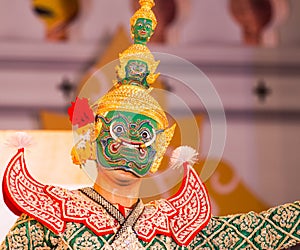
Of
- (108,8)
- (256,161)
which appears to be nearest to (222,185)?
(256,161)

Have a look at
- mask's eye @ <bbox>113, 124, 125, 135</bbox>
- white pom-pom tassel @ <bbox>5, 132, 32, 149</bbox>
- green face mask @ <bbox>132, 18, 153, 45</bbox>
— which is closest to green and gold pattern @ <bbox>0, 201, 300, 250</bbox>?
mask's eye @ <bbox>113, 124, 125, 135</bbox>

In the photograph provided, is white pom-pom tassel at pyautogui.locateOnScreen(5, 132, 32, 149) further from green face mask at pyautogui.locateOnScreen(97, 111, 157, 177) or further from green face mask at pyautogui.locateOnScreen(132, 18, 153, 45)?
green face mask at pyautogui.locateOnScreen(132, 18, 153, 45)

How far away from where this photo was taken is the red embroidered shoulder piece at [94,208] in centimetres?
267

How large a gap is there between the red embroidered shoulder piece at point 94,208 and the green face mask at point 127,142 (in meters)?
0.13

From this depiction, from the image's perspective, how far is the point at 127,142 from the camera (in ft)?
8.98

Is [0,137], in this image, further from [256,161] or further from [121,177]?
[256,161]

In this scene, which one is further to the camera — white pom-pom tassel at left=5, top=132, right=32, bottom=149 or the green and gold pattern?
the green and gold pattern

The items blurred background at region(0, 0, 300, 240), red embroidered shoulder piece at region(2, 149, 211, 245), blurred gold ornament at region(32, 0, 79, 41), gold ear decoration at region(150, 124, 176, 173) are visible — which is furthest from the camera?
blurred gold ornament at region(32, 0, 79, 41)

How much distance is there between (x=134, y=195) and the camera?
9.20 feet

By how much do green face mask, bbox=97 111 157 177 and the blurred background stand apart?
165cm

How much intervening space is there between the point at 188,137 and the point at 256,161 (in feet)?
6.15

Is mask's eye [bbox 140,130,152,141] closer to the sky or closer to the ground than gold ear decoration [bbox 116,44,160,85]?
closer to the ground

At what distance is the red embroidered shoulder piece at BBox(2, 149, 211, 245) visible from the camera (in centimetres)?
267

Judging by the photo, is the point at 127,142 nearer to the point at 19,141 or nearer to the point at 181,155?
the point at 181,155
